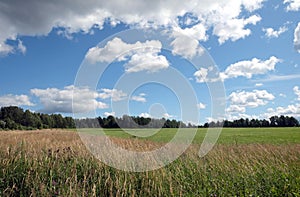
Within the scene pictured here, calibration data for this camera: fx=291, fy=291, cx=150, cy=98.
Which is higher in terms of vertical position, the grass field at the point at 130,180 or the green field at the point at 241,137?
the green field at the point at 241,137

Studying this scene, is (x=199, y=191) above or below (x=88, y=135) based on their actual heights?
below

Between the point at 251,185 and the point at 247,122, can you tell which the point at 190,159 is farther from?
the point at 247,122

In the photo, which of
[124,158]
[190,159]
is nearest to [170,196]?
[124,158]

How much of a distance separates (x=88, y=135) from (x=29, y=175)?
852 centimetres

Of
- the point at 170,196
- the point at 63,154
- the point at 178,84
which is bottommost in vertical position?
the point at 170,196

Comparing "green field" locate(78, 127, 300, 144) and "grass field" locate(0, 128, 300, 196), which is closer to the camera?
"grass field" locate(0, 128, 300, 196)

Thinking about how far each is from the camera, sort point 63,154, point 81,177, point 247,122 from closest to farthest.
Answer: point 81,177
point 63,154
point 247,122

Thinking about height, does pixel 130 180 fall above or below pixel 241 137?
below

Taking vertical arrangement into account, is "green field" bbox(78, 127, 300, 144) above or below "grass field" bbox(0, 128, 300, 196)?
above

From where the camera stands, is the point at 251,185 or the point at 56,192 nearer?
the point at 56,192

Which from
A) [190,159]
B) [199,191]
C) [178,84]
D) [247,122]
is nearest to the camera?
[199,191]

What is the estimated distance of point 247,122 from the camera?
99250mm

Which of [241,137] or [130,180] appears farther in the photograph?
[241,137]

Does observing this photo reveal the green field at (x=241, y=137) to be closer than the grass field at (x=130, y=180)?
No
